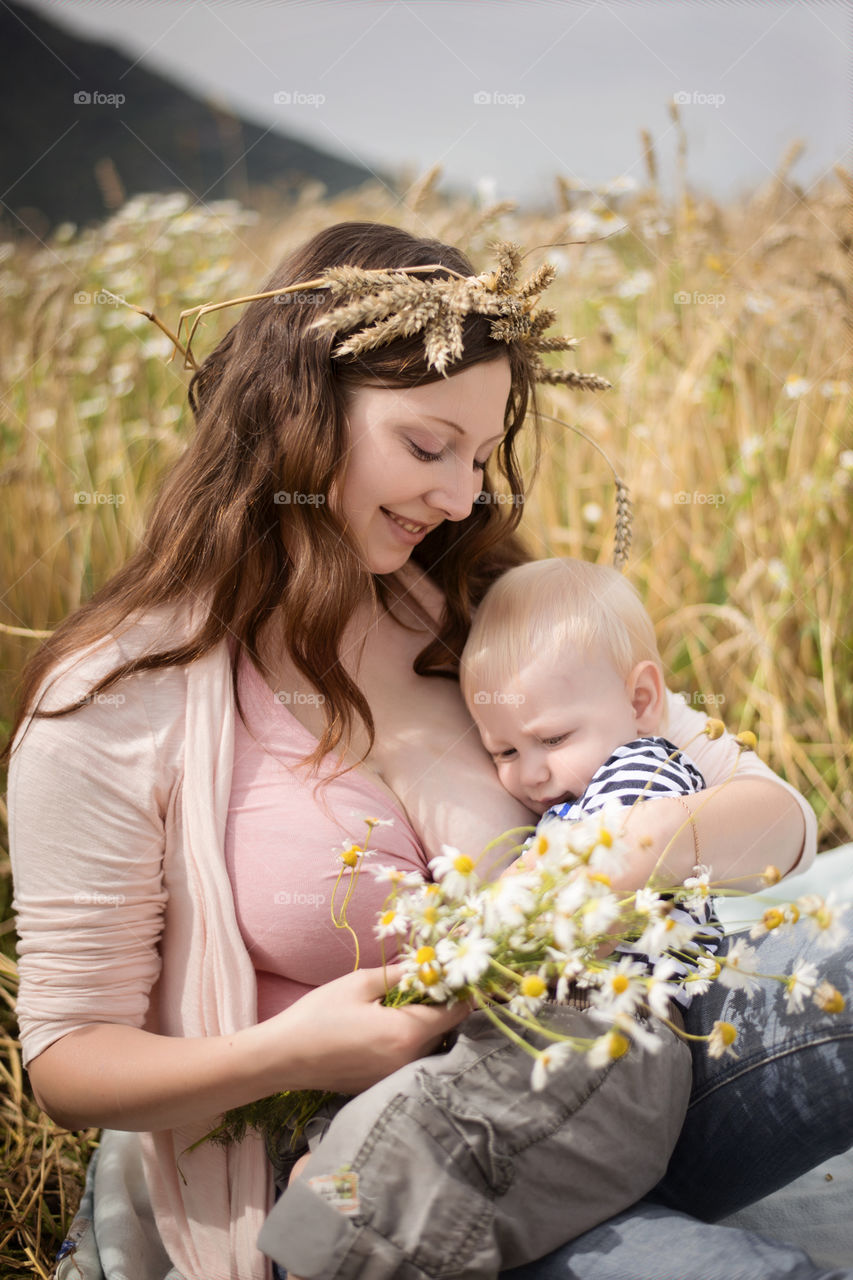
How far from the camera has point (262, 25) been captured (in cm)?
189

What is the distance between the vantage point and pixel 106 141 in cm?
244

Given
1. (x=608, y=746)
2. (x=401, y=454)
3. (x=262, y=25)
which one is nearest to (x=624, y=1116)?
(x=608, y=746)

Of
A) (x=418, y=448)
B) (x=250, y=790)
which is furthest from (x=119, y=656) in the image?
(x=418, y=448)

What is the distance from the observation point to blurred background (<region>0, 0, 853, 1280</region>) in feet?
6.66

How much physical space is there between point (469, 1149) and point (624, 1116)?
0.57 feet

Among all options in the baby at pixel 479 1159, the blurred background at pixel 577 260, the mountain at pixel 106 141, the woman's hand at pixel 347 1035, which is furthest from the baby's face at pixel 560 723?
the mountain at pixel 106 141

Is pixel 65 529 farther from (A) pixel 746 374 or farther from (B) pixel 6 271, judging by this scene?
(A) pixel 746 374

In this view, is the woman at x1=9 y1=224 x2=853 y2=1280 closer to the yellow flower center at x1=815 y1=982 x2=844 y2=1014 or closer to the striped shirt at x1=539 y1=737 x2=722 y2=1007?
the striped shirt at x1=539 y1=737 x2=722 y2=1007

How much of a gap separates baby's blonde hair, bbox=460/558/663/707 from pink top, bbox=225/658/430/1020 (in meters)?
0.25

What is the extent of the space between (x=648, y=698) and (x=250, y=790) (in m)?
0.59

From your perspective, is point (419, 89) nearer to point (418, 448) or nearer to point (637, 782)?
point (418, 448)

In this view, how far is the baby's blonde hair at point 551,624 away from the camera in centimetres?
135

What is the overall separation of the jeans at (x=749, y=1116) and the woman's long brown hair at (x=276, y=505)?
592mm

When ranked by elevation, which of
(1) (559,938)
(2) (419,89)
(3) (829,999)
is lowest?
(3) (829,999)
